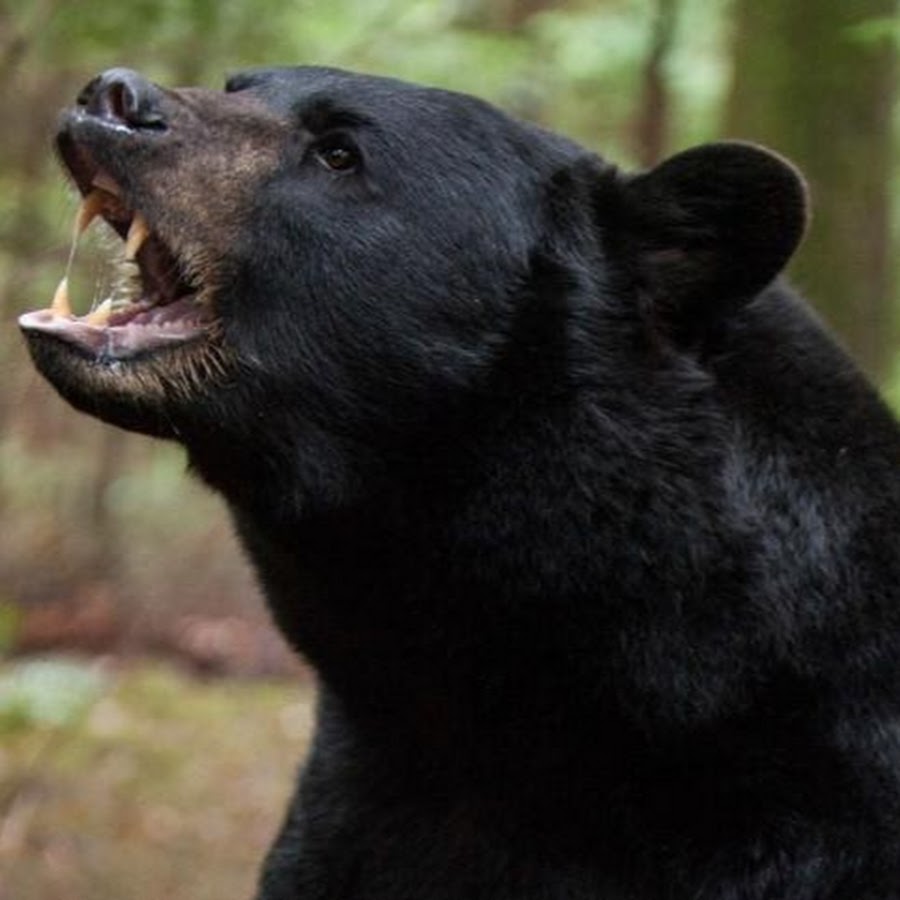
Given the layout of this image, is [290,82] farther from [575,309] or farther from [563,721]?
[563,721]

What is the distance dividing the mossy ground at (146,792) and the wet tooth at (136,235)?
81.7 inches

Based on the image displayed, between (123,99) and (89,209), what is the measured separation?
0.96ft

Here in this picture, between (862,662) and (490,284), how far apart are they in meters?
1.17

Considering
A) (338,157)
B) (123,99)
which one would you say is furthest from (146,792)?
(123,99)

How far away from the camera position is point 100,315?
4453 mm

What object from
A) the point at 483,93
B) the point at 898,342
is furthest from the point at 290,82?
the point at 483,93

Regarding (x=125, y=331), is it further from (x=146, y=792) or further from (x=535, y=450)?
(x=146, y=792)

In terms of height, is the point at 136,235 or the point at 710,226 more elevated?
the point at 710,226

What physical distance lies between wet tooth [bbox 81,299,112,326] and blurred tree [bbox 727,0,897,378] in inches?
120

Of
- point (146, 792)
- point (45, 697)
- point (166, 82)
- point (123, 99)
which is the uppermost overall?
point (123, 99)

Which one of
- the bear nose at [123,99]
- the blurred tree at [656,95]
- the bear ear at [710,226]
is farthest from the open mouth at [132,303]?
the blurred tree at [656,95]

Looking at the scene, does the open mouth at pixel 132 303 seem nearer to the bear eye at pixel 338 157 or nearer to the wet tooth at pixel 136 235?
the wet tooth at pixel 136 235

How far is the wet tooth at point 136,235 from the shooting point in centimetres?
449

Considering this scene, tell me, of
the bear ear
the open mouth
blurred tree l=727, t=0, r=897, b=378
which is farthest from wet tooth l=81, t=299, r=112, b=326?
blurred tree l=727, t=0, r=897, b=378
